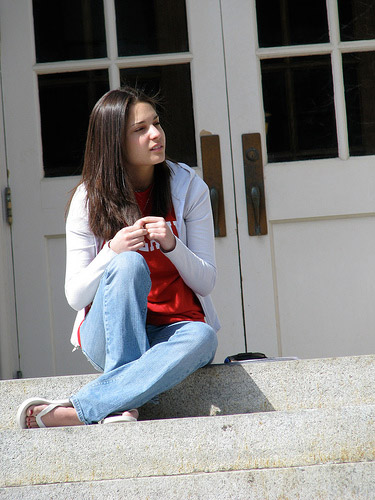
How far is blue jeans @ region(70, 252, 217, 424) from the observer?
1882 mm

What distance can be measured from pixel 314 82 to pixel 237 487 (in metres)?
1.82

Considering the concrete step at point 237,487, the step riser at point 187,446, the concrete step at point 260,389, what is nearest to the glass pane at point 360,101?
the concrete step at point 260,389

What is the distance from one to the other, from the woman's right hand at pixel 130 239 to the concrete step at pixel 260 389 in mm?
376

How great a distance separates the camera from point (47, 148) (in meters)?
3.06

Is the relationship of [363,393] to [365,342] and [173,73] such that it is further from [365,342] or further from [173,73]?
[173,73]

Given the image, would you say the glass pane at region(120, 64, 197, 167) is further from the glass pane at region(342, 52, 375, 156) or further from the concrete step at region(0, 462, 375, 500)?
the concrete step at region(0, 462, 375, 500)

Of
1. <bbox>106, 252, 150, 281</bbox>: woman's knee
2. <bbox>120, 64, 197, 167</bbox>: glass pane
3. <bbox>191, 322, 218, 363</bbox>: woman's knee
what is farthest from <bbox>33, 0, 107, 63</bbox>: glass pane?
<bbox>191, 322, 218, 363</bbox>: woman's knee

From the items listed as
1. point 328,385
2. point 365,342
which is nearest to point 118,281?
point 328,385

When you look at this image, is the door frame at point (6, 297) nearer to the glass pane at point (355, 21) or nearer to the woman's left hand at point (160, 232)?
the woman's left hand at point (160, 232)

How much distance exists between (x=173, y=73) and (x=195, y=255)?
1.11 metres

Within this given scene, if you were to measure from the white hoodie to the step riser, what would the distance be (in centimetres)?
49

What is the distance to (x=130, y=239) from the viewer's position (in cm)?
207

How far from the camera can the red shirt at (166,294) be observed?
220 centimetres

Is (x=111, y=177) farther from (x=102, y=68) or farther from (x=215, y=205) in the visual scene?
(x=102, y=68)
